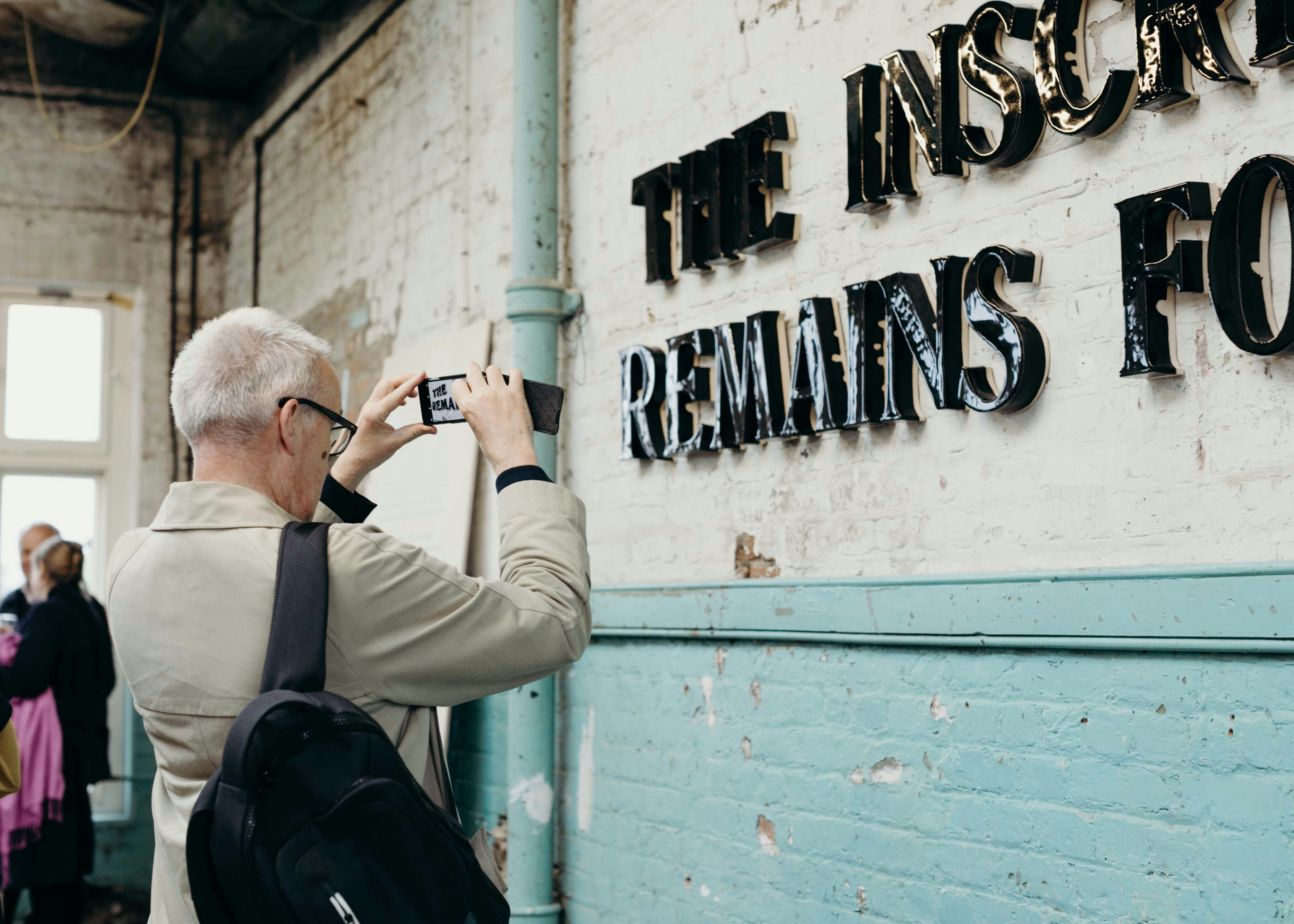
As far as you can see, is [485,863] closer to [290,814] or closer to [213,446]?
[290,814]

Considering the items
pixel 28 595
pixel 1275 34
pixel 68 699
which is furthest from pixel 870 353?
pixel 28 595

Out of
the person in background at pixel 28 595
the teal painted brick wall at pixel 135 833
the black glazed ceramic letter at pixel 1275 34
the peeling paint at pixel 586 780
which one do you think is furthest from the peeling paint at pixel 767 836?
the teal painted brick wall at pixel 135 833

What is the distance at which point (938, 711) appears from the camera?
8.00 ft

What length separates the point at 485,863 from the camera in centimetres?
160

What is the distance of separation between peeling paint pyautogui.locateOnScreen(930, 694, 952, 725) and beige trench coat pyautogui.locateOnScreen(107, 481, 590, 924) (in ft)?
3.52

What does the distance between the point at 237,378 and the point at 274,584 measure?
0.28 meters

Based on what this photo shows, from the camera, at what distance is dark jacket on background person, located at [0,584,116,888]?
4555 mm

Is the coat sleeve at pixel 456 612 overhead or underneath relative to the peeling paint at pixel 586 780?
overhead

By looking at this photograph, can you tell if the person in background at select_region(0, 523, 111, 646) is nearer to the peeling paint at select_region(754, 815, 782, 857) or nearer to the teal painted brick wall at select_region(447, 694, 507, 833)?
the teal painted brick wall at select_region(447, 694, 507, 833)

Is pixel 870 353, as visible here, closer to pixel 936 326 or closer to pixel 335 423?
pixel 936 326

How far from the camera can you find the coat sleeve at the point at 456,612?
1.47 meters

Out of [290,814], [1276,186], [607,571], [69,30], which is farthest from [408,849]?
[69,30]

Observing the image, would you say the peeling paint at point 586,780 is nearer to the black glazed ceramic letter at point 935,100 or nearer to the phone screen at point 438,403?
the black glazed ceramic letter at point 935,100

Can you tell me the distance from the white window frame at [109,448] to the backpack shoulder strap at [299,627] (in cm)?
596
